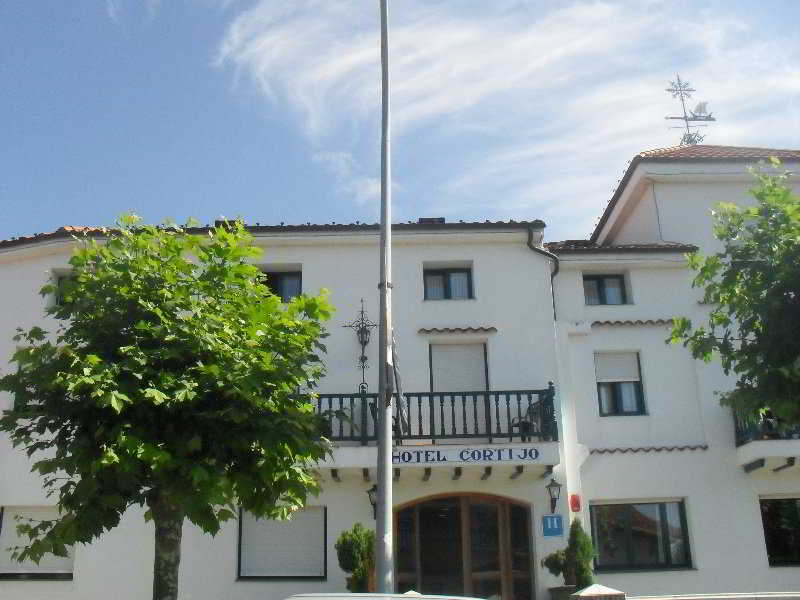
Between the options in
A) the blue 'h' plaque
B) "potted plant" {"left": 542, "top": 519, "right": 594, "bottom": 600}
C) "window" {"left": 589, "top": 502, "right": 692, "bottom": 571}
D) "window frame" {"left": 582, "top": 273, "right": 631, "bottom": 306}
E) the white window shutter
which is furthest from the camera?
"window frame" {"left": 582, "top": 273, "right": 631, "bottom": 306}

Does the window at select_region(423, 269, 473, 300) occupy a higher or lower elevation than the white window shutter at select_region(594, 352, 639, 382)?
higher

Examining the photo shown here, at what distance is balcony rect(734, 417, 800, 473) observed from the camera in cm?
1570

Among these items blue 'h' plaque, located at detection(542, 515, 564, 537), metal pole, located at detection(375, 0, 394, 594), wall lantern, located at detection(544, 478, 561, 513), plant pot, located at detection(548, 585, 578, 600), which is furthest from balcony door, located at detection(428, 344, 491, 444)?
metal pole, located at detection(375, 0, 394, 594)

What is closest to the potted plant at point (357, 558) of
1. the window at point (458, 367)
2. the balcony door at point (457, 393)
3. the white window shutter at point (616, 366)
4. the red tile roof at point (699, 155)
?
the balcony door at point (457, 393)

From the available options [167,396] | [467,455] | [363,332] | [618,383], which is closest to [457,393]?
[467,455]

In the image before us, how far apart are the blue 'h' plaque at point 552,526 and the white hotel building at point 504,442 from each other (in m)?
0.11

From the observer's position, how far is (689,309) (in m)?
17.7

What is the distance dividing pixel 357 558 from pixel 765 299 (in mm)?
7567

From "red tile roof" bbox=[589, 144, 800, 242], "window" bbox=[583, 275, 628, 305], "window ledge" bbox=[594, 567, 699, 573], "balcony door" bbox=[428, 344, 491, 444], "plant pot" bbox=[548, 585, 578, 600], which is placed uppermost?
"red tile roof" bbox=[589, 144, 800, 242]

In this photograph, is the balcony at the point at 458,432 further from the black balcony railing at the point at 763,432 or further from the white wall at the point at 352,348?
the black balcony railing at the point at 763,432

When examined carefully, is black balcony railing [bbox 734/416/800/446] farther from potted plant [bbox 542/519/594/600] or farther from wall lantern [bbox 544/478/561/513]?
potted plant [bbox 542/519/594/600]

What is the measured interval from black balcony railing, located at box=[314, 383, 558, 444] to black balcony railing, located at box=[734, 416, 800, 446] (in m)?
4.02

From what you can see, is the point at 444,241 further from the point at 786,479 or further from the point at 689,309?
the point at 786,479

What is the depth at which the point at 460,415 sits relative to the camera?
52.5ft
